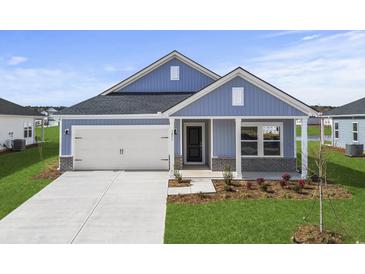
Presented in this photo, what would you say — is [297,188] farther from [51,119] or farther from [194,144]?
[51,119]

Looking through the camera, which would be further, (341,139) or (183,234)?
(341,139)

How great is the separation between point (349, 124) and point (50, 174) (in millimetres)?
23019

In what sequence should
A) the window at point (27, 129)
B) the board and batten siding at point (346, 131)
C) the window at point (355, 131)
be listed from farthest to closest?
1. the window at point (27, 129)
2. the window at point (355, 131)
3. the board and batten siding at point (346, 131)

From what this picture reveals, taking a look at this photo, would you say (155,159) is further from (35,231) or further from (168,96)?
(35,231)

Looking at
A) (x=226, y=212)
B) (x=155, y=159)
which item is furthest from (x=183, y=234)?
(x=155, y=159)

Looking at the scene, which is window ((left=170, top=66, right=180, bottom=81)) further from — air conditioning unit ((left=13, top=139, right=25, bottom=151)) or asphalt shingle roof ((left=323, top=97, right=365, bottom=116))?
air conditioning unit ((left=13, top=139, right=25, bottom=151))

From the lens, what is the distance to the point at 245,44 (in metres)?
12.6

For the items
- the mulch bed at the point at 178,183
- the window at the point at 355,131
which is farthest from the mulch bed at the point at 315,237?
the window at the point at 355,131

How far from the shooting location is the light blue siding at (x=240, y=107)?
14445 mm

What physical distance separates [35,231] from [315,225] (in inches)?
290

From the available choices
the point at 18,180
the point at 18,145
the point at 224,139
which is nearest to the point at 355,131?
the point at 224,139

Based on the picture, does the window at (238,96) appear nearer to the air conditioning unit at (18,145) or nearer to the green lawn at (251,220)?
the green lawn at (251,220)

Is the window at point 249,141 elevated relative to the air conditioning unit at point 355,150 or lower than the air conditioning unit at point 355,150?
elevated

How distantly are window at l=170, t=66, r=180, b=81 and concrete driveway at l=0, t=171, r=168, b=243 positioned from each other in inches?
334
